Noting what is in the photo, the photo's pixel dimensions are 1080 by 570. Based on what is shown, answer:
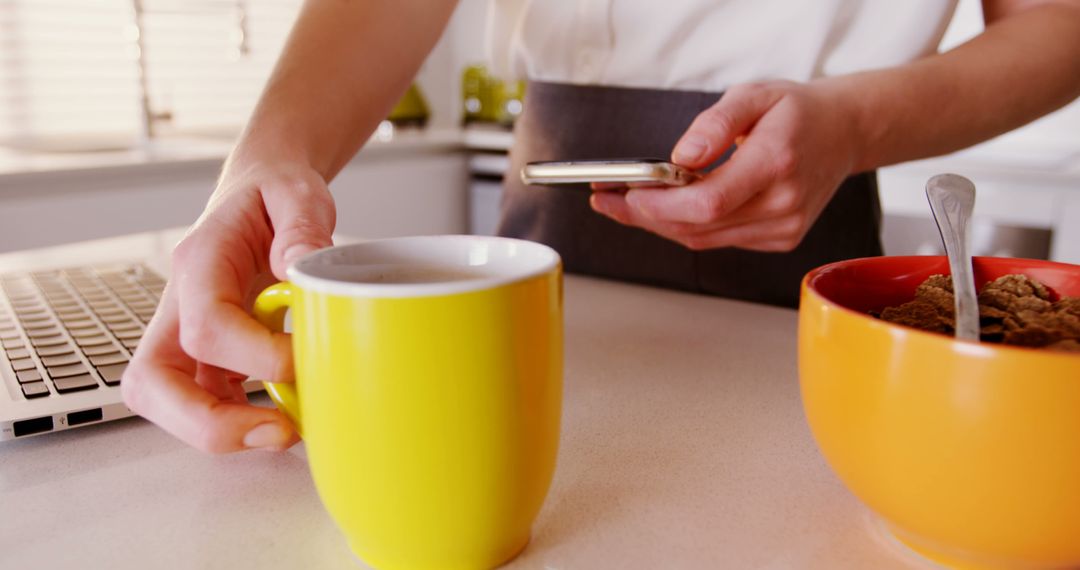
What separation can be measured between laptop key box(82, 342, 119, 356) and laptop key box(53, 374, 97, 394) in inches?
1.5

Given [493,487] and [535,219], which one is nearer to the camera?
[493,487]

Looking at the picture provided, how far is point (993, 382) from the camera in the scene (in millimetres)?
302

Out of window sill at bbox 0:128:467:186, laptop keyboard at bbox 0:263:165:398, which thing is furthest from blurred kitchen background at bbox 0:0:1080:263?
laptop keyboard at bbox 0:263:165:398

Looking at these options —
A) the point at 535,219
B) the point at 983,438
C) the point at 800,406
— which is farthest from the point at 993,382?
the point at 535,219

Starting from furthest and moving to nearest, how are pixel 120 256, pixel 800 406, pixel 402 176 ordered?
pixel 402 176 → pixel 120 256 → pixel 800 406

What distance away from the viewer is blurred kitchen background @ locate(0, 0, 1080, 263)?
1.78 meters

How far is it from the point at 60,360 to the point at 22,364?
21mm

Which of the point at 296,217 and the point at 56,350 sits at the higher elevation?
the point at 296,217

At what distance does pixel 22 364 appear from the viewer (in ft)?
1.77

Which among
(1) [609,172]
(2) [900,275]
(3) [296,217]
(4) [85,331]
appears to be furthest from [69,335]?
(2) [900,275]

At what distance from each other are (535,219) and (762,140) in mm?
478

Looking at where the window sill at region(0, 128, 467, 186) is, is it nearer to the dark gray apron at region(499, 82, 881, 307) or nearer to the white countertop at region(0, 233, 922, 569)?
the dark gray apron at region(499, 82, 881, 307)

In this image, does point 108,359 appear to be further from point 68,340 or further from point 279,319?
point 279,319

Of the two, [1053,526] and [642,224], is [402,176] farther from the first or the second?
[1053,526]
